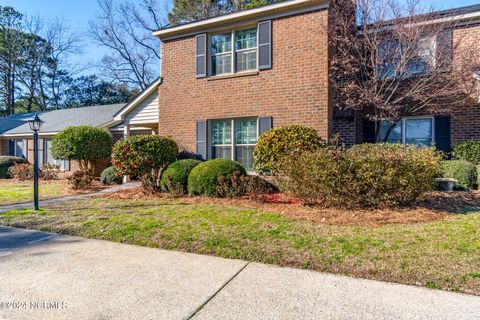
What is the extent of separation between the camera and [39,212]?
6.95 meters

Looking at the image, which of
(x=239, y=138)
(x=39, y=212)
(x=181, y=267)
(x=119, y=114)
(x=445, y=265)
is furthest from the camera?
(x=119, y=114)

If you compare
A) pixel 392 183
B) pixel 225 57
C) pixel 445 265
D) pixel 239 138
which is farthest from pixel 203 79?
pixel 445 265

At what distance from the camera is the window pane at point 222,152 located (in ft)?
34.0

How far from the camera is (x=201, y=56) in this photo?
10672mm

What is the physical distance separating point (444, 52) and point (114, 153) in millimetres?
10969

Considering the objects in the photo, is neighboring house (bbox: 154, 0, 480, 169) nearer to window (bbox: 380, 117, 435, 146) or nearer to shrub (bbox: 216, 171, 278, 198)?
window (bbox: 380, 117, 435, 146)

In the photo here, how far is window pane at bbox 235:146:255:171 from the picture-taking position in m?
9.99

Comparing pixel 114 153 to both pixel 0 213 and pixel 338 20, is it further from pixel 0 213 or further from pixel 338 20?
pixel 338 20

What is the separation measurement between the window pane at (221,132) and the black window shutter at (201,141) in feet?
1.02

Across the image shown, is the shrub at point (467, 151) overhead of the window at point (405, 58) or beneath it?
beneath

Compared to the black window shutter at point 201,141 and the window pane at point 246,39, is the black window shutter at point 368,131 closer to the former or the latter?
the window pane at point 246,39

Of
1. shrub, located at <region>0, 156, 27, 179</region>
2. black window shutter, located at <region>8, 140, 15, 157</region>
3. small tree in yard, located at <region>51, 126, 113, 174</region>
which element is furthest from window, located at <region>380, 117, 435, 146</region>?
black window shutter, located at <region>8, 140, 15, 157</region>

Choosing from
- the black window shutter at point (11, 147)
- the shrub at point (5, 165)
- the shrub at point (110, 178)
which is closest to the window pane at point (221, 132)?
the shrub at point (110, 178)

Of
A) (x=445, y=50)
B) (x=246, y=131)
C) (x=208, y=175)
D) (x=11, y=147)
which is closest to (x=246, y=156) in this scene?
(x=246, y=131)
